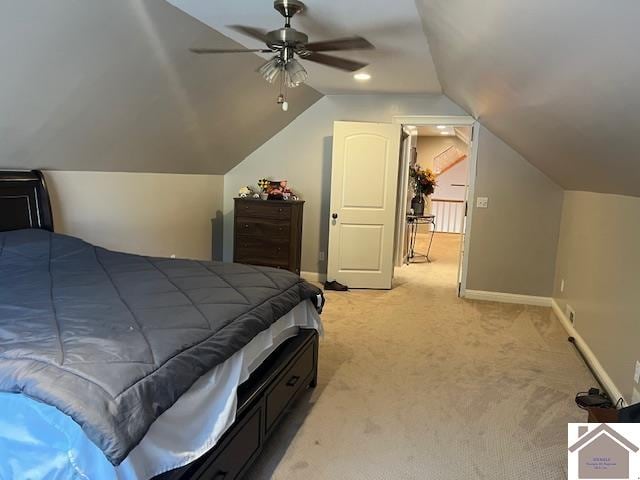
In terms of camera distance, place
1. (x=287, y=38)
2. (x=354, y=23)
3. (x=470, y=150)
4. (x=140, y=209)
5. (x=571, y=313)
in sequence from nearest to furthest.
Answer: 1. (x=287, y=38)
2. (x=354, y=23)
3. (x=571, y=313)
4. (x=140, y=209)
5. (x=470, y=150)

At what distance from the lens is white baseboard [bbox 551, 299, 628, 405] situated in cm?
286

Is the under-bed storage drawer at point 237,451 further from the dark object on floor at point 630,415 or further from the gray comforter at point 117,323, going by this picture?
the dark object on floor at point 630,415

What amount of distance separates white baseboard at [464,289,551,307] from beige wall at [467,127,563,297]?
5cm

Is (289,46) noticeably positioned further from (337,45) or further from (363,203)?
(363,203)

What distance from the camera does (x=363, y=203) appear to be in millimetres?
5430

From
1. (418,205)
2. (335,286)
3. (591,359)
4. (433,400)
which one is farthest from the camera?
(418,205)

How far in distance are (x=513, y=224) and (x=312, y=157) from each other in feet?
8.15

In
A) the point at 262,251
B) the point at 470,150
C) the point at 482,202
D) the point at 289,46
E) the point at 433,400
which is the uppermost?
the point at 289,46

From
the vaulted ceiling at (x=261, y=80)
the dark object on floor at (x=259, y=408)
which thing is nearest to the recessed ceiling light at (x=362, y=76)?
the vaulted ceiling at (x=261, y=80)

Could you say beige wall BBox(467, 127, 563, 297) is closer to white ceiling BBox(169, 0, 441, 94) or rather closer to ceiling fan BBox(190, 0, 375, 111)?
white ceiling BBox(169, 0, 441, 94)

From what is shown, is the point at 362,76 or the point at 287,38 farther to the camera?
the point at 362,76

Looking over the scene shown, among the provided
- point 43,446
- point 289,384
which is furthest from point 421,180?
point 43,446

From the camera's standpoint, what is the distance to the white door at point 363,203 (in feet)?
17.5

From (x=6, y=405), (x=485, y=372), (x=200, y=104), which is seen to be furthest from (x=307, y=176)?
(x=6, y=405)
